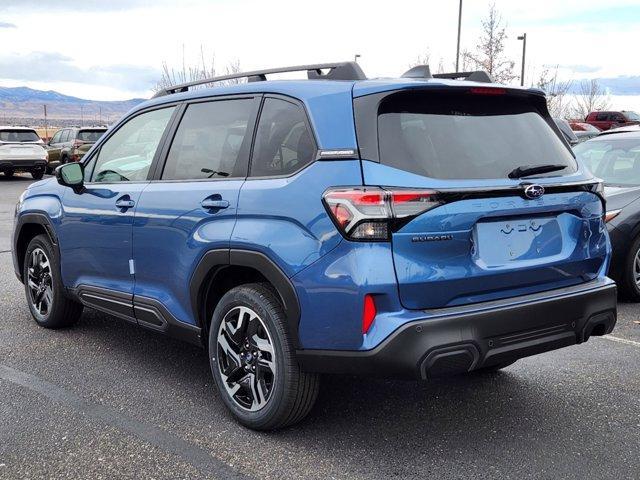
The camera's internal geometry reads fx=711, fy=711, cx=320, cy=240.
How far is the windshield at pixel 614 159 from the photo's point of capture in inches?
269

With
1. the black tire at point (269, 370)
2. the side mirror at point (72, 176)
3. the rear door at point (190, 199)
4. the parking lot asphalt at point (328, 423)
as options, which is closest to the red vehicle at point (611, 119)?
the parking lot asphalt at point (328, 423)

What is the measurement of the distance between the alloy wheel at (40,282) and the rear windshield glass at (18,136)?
62.1 feet

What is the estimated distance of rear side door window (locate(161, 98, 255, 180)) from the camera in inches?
148

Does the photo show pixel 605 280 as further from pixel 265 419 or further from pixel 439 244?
pixel 265 419

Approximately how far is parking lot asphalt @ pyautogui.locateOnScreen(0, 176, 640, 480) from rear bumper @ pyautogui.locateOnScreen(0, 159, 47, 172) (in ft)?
63.6

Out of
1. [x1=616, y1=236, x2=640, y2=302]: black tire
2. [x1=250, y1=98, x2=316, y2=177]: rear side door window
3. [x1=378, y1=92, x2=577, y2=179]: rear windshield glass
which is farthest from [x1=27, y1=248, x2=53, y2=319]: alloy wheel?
[x1=616, y1=236, x2=640, y2=302]: black tire

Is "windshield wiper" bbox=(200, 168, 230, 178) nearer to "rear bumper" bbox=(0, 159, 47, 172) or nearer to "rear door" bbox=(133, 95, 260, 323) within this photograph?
"rear door" bbox=(133, 95, 260, 323)

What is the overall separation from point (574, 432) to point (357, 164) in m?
1.79

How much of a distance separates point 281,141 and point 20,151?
2160cm

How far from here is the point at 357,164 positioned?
10.2 ft

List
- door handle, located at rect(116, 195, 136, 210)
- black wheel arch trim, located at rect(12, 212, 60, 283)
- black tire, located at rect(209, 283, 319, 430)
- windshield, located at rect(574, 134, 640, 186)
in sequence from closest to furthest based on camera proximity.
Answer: black tire, located at rect(209, 283, 319, 430)
door handle, located at rect(116, 195, 136, 210)
black wheel arch trim, located at rect(12, 212, 60, 283)
windshield, located at rect(574, 134, 640, 186)

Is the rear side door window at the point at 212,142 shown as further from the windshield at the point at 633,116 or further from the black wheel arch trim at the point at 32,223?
the windshield at the point at 633,116

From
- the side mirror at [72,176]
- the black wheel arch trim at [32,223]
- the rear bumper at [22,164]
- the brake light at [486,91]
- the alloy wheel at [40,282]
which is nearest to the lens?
the brake light at [486,91]

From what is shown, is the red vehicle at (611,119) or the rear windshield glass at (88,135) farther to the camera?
the red vehicle at (611,119)
